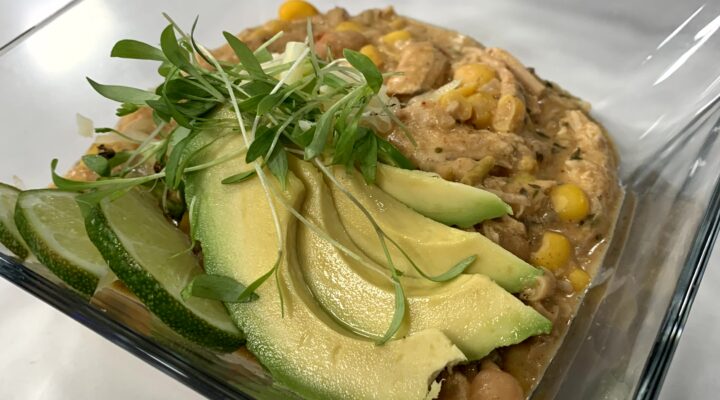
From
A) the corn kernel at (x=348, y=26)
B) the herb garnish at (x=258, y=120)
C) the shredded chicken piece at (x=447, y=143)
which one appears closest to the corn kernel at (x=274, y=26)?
the corn kernel at (x=348, y=26)

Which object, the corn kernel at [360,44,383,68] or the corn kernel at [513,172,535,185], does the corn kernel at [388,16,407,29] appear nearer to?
the corn kernel at [360,44,383,68]

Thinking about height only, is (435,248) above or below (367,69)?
below

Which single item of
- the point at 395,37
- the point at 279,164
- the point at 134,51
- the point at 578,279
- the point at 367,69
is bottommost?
the point at 578,279

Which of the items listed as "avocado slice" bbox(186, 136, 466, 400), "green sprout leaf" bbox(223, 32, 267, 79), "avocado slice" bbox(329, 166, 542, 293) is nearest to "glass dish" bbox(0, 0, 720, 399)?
"avocado slice" bbox(186, 136, 466, 400)

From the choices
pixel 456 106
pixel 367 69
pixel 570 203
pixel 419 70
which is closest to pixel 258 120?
pixel 367 69

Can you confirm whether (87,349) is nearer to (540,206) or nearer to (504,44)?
(540,206)

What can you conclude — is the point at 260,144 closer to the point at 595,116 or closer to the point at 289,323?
the point at 289,323
